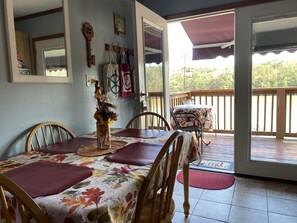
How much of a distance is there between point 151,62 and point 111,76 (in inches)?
22.6

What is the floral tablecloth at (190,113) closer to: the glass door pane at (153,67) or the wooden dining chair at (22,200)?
the glass door pane at (153,67)

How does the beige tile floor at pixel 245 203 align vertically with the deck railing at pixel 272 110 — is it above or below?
below

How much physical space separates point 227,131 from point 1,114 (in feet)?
13.9

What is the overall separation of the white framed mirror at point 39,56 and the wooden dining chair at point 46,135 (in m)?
0.34

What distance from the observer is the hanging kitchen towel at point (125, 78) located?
8.43ft

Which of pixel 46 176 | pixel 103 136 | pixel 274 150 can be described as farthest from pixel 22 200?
pixel 274 150

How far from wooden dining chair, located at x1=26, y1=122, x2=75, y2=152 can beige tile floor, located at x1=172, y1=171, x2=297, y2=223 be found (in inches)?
45.7

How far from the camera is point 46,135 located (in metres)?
1.76

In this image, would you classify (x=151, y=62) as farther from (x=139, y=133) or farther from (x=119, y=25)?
(x=139, y=133)

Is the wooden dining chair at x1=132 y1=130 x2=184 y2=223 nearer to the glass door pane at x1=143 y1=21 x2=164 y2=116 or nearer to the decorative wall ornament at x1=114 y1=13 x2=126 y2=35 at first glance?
the glass door pane at x1=143 y1=21 x2=164 y2=116

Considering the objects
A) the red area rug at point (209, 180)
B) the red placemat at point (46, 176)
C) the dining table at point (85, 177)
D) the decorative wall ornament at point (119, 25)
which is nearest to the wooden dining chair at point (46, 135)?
the dining table at point (85, 177)

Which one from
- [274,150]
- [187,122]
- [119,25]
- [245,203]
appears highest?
[119,25]

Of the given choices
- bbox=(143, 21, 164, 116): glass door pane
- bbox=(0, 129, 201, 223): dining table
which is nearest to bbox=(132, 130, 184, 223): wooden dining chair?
bbox=(0, 129, 201, 223): dining table

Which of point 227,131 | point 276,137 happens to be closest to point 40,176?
point 276,137
